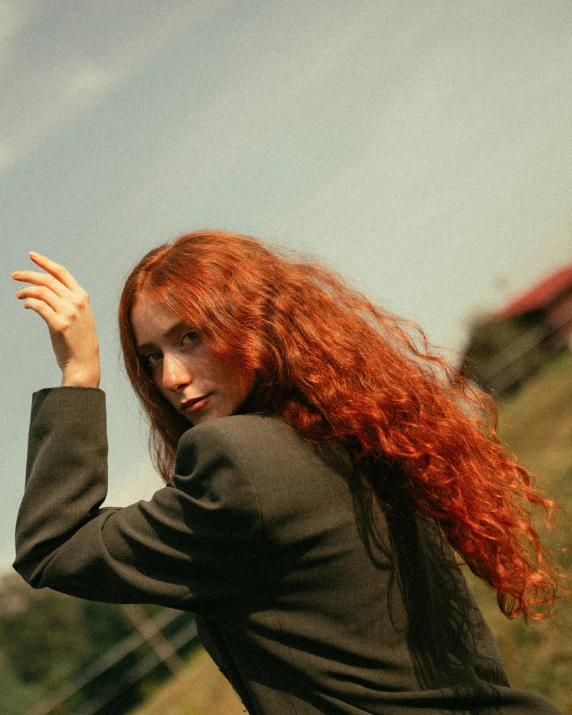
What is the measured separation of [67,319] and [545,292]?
38.8 meters

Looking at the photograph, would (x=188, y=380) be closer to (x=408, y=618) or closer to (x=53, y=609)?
(x=408, y=618)

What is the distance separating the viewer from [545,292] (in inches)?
1518

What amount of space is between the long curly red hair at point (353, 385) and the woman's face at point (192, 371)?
0.05 m

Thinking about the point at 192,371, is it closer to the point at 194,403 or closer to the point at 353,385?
the point at 194,403

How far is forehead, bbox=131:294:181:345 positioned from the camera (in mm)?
2348

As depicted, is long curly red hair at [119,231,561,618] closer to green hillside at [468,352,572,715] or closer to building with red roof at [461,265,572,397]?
green hillside at [468,352,572,715]

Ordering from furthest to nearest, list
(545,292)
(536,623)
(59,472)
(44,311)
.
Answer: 1. (545,292)
2. (536,623)
3. (44,311)
4. (59,472)

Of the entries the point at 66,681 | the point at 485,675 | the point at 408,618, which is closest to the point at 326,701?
the point at 408,618

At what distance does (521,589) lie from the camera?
235cm

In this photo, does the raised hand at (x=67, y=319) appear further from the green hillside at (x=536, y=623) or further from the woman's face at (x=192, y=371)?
the green hillside at (x=536, y=623)

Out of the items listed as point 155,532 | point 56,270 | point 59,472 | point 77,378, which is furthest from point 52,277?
point 155,532

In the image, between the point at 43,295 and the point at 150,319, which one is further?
the point at 150,319

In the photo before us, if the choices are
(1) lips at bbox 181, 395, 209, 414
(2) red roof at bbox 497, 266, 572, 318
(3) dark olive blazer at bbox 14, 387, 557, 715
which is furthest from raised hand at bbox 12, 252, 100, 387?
(2) red roof at bbox 497, 266, 572, 318

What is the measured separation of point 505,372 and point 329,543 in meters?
23.8
